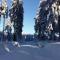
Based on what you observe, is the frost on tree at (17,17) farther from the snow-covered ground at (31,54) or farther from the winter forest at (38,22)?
the snow-covered ground at (31,54)

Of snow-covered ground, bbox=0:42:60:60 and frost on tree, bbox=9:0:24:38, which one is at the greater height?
frost on tree, bbox=9:0:24:38

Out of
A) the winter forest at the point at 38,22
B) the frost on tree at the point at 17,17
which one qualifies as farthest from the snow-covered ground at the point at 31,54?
the frost on tree at the point at 17,17

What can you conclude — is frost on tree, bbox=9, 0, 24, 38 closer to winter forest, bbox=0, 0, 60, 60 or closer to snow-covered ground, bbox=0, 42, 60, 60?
winter forest, bbox=0, 0, 60, 60

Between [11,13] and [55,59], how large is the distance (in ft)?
175

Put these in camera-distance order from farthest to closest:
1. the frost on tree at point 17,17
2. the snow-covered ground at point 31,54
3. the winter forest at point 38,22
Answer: the frost on tree at point 17,17, the winter forest at point 38,22, the snow-covered ground at point 31,54

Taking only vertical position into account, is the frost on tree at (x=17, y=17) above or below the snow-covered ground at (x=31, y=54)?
above

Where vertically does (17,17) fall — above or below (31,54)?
above

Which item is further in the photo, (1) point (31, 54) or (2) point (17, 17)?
(2) point (17, 17)

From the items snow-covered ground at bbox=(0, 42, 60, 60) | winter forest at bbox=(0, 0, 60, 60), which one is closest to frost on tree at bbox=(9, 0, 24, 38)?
winter forest at bbox=(0, 0, 60, 60)

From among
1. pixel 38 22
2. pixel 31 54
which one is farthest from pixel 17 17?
pixel 31 54

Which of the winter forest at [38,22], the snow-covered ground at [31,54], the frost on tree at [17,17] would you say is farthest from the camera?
the frost on tree at [17,17]

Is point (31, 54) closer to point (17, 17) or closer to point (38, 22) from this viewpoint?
point (17, 17)

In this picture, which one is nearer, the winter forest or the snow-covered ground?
the snow-covered ground

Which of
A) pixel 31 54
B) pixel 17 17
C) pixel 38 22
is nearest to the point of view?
pixel 31 54
